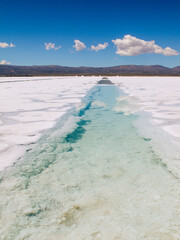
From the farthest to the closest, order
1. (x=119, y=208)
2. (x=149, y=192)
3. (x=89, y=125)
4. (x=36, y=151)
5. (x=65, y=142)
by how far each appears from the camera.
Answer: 1. (x=89, y=125)
2. (x=65, y=142)
3. (x=36, y=151)
4. (x=149, y=192)
5. (x=119, y=208)

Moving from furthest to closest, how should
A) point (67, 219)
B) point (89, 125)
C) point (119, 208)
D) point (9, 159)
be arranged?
point (89, 125)
point (9, 159)
point (119, 208)
point (67, 219)

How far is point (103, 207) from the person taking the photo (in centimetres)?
182

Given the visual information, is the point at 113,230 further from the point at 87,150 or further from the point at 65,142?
the point at 65,142

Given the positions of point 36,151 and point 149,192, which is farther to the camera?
point 36,151

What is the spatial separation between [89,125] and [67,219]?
3.15 meters

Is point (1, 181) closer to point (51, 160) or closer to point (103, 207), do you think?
point (51, 160)

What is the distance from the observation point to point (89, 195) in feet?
6.53

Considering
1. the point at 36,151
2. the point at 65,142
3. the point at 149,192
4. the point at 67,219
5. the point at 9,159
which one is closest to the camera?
the point at 67,219

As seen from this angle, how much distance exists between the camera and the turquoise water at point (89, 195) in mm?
1553

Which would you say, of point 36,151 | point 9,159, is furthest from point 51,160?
point 9,159

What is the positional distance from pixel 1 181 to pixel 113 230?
1.32 meters

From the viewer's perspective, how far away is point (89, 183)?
2.22 m

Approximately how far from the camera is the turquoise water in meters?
1.55

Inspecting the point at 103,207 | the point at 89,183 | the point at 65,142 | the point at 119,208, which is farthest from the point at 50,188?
the point at 65,142
